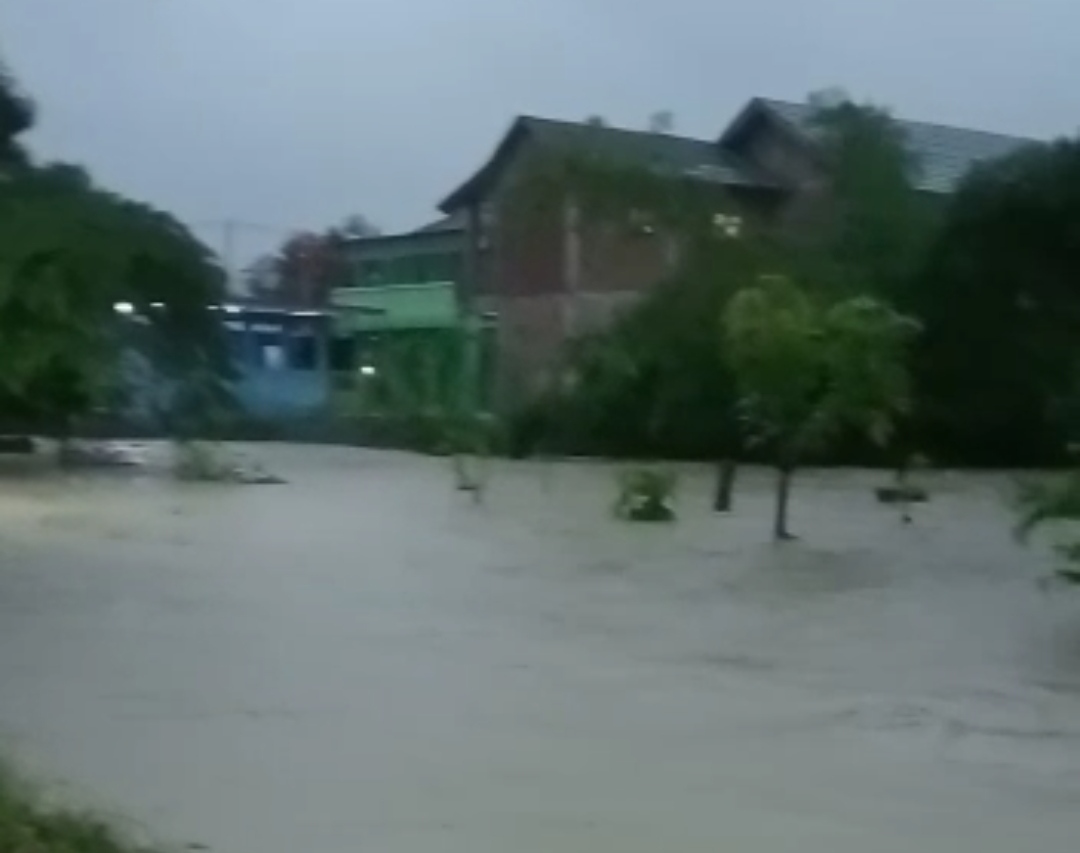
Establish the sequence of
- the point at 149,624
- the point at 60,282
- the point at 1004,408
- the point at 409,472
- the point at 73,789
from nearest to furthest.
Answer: the point at 73,789 < the point at 149,624 < the point at 60,282 < the point at 409,472 < the point at 1004,408

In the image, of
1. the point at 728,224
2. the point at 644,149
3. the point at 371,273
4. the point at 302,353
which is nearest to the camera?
the point at 728,224

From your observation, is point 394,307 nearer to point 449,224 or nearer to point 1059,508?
point 449,224

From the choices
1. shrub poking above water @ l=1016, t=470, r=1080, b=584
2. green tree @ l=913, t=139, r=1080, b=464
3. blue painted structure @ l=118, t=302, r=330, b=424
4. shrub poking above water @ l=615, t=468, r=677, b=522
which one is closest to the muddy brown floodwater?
shrub poking above water @ l=1016, t=470, r=1080, b=584

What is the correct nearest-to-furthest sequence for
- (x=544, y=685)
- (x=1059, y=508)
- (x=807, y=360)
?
(x=544, y=685) < (x=1059, y=508) < (x=807, y=360)

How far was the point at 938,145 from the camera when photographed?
22781mm

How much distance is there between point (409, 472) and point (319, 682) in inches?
456

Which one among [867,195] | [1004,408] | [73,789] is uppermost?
[867,195]

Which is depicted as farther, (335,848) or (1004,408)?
(1004,408)

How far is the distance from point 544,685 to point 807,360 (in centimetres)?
548

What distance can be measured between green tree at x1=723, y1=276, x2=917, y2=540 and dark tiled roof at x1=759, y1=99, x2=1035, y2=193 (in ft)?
26.6

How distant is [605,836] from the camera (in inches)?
196

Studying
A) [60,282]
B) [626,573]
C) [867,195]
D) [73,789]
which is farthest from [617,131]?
[73,789]

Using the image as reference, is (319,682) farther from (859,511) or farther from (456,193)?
(456,193)

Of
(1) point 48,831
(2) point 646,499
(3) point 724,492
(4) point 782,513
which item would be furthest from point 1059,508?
(3) point 724,492
